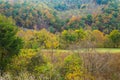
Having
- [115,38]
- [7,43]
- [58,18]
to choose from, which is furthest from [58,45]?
[58,18]

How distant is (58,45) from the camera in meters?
29.5

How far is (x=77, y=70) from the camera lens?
2038cm

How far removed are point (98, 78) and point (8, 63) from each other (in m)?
7.10

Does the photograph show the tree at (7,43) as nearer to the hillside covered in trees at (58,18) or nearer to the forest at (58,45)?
the forest at (58,45)

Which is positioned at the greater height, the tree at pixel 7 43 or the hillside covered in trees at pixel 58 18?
the hillside covered in trees at pixel 58 18

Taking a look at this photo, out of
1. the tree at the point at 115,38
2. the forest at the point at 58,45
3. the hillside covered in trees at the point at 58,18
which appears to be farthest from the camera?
the hillside covered in trees at the point at 58,18

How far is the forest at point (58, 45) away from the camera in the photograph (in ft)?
65.8

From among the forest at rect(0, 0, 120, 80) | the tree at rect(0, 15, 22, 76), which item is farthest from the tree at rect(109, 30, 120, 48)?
the tree at rect(0, 15, 22, 76)

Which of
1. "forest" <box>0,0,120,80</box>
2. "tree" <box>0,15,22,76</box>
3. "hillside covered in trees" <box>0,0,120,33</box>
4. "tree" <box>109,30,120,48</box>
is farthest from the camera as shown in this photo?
"hillside covered in trees" <box>0,0,120,33</box>

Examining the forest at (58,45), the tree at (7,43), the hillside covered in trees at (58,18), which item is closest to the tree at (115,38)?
the forest at (58,45)

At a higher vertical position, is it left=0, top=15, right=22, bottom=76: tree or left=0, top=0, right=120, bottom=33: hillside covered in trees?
left=0, top=0, right=120, bottom=33: hillside covered in trees

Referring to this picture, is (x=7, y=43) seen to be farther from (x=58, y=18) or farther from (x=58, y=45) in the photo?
(x=58, y=18)

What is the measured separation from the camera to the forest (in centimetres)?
2005

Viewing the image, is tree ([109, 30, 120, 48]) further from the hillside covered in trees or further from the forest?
the hillside covered in trees
